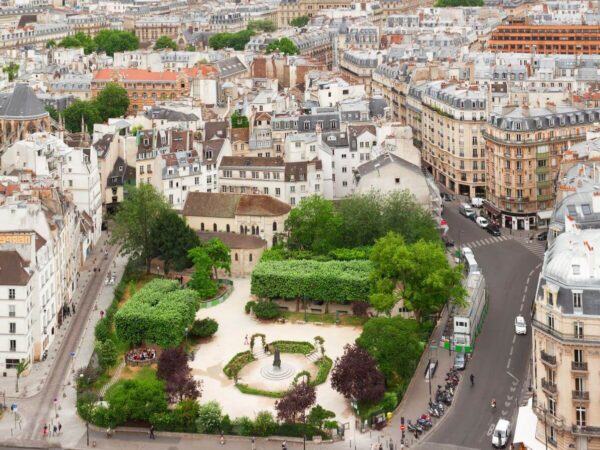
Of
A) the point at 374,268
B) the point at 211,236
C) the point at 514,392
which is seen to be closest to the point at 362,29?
the point at 211,236

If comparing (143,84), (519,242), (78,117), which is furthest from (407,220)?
(143,84)

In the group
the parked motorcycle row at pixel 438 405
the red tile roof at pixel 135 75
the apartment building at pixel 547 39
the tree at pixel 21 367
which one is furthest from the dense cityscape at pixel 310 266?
the apartment building at pixel 547 39

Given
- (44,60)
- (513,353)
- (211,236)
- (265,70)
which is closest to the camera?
(513,353)

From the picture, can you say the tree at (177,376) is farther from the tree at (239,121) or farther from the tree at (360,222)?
the tree at (239,121)

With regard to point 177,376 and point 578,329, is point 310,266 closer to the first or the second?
point 177,376

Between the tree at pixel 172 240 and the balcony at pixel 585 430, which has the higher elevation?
the tree at pixel 172 240

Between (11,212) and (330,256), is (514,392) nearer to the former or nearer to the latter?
(330,256)

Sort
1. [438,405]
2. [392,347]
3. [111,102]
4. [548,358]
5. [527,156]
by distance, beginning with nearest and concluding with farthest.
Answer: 1. [548,358]
2. [438,405]
3. [392,347]
4. [527,156]
5. [111,102]
